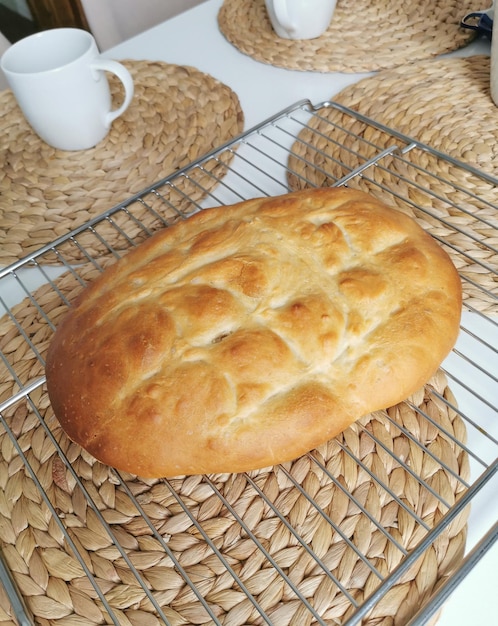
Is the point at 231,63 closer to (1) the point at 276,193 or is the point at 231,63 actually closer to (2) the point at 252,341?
(1) the point at 276,193

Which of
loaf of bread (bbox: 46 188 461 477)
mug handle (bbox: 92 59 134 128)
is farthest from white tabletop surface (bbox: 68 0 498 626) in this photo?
loaf of bread (bbox: 46 188 461 477)

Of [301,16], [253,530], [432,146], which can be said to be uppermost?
[301,16]

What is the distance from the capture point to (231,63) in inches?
50.8

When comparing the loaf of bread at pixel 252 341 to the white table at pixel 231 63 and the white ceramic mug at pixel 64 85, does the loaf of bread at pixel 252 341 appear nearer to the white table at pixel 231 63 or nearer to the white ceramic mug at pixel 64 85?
the white ceramic mug at pixel 64 85

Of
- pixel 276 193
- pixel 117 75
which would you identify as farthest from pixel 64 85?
pixel 276 193

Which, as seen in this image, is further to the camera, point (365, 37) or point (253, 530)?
point (365, 37)

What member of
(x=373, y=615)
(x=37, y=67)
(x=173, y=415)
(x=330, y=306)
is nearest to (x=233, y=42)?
(x=37, y=67)

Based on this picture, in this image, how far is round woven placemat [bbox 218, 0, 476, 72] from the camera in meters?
1.20

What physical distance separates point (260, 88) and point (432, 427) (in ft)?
2.83

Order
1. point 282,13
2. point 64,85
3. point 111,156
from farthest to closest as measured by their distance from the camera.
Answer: point 282,13 → point 111,156 → point 64,85

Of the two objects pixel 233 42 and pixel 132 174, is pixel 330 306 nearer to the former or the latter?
pixel 132 174

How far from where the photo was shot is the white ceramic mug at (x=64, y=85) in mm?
931

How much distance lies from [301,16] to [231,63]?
0.61 feet

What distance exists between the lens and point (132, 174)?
1.02 metres
